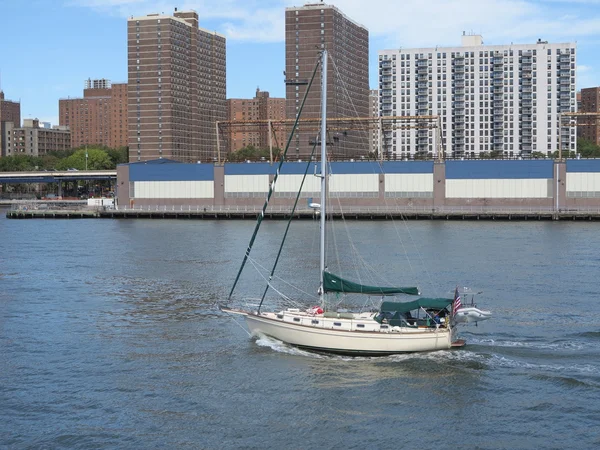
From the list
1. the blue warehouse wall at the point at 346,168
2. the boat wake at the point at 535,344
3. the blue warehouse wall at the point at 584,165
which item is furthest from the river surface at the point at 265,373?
the blue warehouse wall at the point at 346,168

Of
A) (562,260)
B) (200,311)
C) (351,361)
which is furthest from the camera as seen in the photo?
(562,260)

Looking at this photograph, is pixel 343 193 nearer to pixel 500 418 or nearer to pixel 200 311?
pixel 200 311

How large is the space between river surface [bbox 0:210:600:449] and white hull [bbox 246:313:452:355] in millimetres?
400

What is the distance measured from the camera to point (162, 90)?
19450 centimetres

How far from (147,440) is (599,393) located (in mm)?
15313

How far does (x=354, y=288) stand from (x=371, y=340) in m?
2.96

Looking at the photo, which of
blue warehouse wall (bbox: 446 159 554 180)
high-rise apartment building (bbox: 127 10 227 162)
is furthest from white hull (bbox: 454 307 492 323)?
high-rise apartment building (bbox: 127 10 227 162)

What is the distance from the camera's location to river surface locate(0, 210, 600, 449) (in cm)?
2534

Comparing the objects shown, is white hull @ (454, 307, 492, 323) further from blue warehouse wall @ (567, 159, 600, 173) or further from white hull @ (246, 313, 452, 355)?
blue warehouse wall @ (567, 159, 600, 173)

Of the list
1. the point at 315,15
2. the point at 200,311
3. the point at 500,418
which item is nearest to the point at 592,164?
the point at 200,311

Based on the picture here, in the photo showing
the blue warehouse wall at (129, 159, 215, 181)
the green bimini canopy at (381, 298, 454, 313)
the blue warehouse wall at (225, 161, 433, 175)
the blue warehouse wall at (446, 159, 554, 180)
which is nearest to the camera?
the green bimini canopy at (381, 298, 454, 313)

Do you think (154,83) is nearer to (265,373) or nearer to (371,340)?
(371,340)

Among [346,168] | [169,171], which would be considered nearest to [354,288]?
[346,168]

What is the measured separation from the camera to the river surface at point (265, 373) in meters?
25.3
